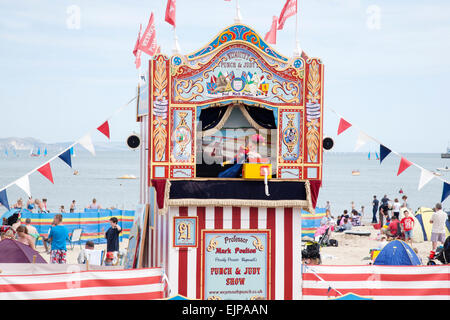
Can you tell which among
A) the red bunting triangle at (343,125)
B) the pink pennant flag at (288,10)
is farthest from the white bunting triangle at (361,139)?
the pink pennant flag at (288,10)

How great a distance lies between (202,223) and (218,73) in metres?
2.81

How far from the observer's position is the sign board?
12312 millimetres

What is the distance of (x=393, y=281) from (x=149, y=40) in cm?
784

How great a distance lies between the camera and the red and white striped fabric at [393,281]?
11695 millimetres

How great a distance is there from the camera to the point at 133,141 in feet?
49.0

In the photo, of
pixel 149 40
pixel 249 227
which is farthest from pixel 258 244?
pixel 149 40

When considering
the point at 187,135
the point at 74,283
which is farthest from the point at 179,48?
the point at 74,283

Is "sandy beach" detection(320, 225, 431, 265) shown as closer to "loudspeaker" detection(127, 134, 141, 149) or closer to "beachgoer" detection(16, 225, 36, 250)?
"loudspeaker" detection(127, 134, 141, 149)

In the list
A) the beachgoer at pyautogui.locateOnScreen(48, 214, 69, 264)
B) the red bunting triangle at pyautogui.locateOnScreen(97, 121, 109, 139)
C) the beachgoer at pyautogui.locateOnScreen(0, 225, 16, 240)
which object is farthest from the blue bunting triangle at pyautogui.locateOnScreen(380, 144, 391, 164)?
the beachgoer at pyautogui.locateOnScreen(0, 225, 16, 240)

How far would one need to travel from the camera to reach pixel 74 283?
425 inches

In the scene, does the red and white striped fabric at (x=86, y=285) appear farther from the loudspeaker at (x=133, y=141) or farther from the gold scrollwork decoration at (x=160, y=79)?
the loudspeaker at (x=133, y=141)

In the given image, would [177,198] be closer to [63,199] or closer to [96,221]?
[96,221]

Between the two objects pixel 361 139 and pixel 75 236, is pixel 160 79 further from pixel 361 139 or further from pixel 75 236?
pixel 75 236

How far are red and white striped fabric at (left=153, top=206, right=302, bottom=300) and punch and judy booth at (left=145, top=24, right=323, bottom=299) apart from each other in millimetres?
19
